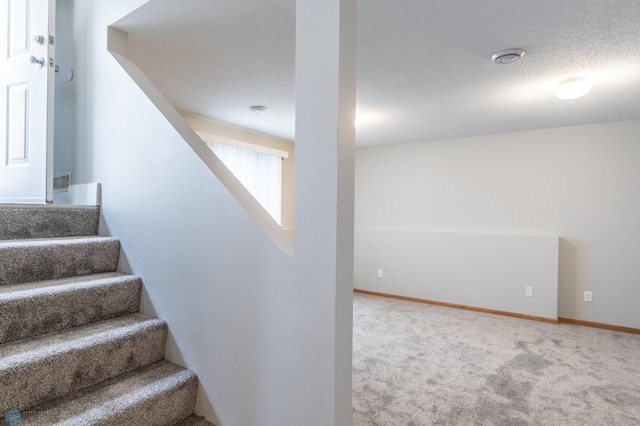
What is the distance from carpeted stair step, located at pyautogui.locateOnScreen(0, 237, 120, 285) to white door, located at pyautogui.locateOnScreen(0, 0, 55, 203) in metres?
0.54

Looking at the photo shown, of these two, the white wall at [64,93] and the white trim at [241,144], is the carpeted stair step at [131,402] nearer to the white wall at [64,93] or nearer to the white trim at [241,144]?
the white wall at [64,93]

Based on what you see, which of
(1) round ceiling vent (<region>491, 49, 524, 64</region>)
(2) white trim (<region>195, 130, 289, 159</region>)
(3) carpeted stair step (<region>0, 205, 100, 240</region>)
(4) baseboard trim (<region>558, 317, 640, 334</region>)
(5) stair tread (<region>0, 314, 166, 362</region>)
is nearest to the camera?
(5) stair tread (<region>0, 314, 166, 362</region>)

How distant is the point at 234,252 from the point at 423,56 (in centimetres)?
183

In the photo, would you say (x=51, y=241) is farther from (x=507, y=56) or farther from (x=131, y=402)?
(x=507, y=56)

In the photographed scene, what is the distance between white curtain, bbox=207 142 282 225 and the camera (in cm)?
430

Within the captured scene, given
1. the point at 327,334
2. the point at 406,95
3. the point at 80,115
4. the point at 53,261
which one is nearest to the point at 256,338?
the point at 327,334

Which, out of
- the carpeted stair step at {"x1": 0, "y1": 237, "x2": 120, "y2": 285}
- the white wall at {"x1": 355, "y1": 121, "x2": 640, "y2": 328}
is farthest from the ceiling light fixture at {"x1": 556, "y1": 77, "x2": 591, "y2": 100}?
the carpeted stair step at {"x1": 0, "y1": 237, "x2": 120, "y2": 285}

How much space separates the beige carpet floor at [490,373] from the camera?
2.11 m

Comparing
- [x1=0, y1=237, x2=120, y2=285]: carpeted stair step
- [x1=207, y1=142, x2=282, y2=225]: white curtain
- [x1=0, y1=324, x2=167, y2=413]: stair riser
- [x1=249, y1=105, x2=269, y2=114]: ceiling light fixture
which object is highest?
[x1=249, y1=105, x2=269, y2=114]: ceiling light fixture

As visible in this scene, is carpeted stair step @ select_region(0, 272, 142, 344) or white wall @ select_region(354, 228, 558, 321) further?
white wall @ select_region(354, 228, 558, 321)

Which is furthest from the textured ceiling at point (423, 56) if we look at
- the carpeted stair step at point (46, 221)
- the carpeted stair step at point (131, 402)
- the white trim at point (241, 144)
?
the carpeted stair step at point (131, 402)

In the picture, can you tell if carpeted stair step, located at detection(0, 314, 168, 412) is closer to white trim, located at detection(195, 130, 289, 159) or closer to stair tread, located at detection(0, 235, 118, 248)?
stair tread, located at detection(0, 235, 118, 248)

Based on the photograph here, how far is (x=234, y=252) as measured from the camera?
138 cm

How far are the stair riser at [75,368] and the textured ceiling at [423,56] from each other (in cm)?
170
